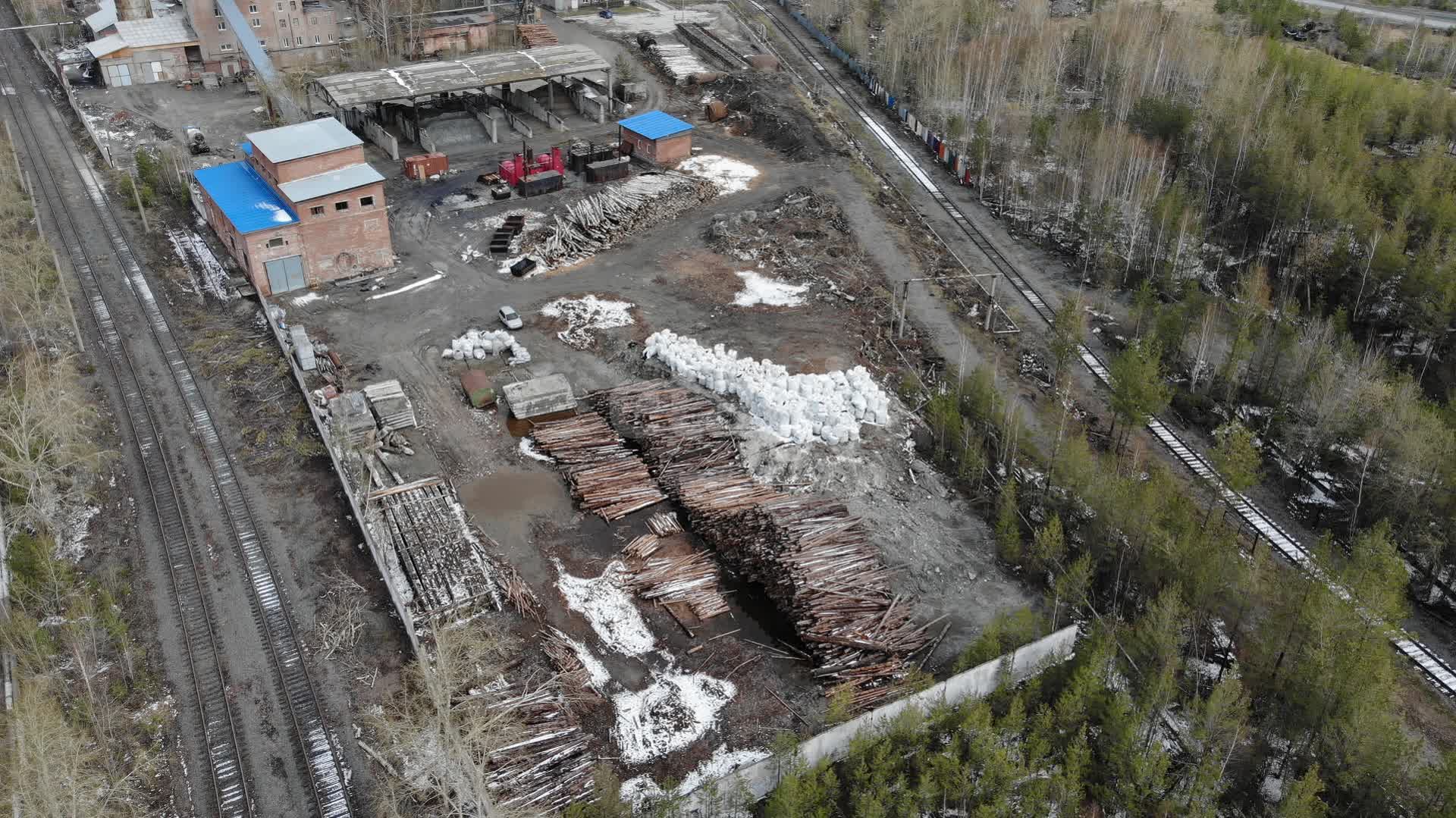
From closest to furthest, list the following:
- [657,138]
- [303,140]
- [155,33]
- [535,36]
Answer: [303,140] < [657,138] < [155,33] < [535,36]

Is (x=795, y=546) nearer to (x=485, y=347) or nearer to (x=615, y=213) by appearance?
(x=485, y=347)

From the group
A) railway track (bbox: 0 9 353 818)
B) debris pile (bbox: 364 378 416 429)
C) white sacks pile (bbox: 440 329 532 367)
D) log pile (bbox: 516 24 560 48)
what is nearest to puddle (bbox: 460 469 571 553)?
debris pile (bbox: 364 378 416 429)

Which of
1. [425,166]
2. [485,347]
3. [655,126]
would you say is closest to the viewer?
[485,347]

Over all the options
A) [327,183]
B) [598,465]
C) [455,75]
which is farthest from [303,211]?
[455,75]

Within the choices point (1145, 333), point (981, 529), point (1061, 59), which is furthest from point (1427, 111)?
point (981, 529)

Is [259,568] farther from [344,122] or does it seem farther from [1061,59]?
[1061,59]
